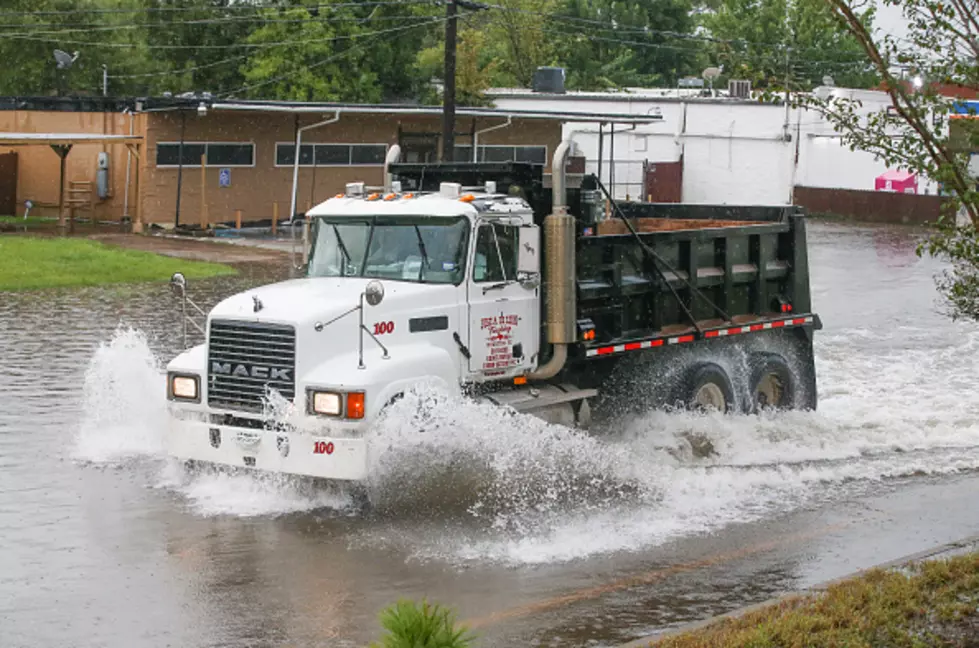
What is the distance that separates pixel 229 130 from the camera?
4075 centimetres

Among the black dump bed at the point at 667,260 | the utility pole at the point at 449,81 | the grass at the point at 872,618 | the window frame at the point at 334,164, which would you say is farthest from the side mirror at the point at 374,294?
the window frame at the point at 334,164

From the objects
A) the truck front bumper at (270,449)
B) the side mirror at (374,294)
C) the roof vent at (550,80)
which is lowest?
the truck front bumper at (270,449)

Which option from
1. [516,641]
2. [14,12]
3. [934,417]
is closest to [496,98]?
[14,12]

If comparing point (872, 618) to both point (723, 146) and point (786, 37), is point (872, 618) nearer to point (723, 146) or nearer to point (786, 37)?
point (723, 146)

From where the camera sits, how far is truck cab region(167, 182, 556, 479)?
11.5 metres

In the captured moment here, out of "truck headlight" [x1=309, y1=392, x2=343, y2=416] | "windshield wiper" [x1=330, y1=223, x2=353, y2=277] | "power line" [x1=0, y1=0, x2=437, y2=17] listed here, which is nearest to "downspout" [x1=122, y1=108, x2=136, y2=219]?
"power line" [x1=0, y1=0, x2=437, y2=17]

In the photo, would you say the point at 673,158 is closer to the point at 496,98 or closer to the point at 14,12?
the point at 496,98

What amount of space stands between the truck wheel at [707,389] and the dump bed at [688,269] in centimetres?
46

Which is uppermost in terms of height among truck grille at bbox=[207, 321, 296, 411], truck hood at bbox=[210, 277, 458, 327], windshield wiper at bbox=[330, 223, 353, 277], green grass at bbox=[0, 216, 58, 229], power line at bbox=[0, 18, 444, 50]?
power line at bbox=[0, 18, 444, 50]

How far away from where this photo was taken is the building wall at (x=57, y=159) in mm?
40250

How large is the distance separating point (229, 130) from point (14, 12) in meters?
22.8

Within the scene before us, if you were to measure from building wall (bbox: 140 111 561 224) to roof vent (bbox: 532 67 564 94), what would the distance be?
505 inches

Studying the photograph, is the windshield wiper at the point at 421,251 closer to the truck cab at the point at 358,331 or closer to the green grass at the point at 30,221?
the truck cab at the point at 358,331

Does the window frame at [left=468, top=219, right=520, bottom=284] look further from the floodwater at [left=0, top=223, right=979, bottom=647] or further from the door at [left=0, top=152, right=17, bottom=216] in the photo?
the door at [left=0, top=152, right=17, bottom=216]
